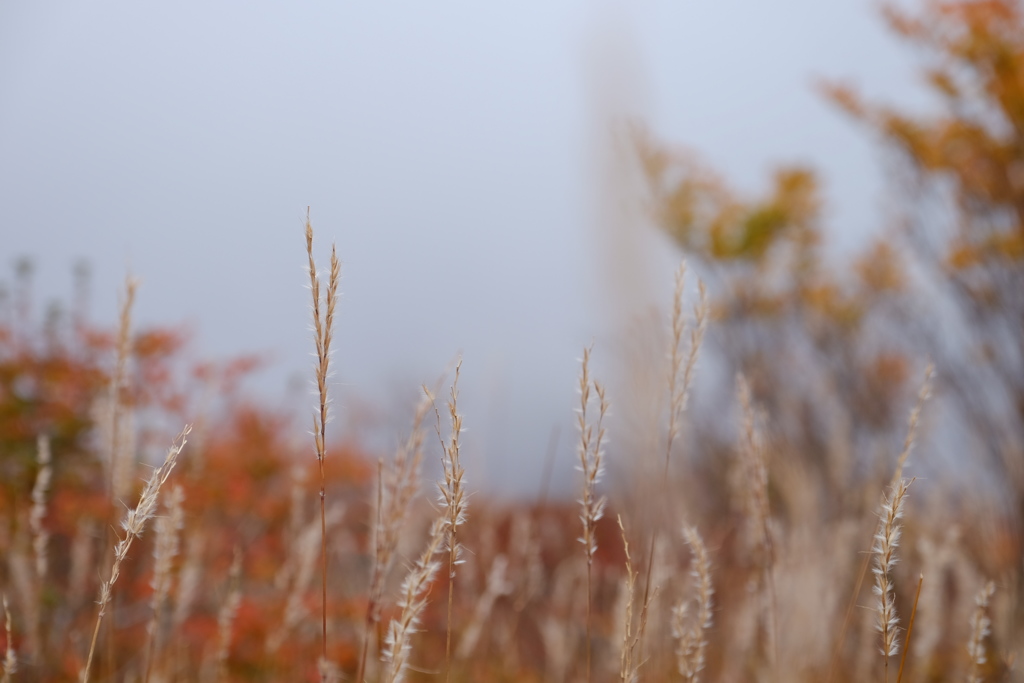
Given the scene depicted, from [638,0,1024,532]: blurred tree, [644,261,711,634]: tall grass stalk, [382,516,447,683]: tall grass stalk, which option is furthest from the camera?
[638,0,1024,532]: blurred tree

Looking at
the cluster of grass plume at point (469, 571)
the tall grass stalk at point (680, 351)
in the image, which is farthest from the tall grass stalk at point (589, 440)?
the tall grass stalk at point (680, 351)

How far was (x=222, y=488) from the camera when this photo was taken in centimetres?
412

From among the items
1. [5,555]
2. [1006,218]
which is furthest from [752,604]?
[1006,218]

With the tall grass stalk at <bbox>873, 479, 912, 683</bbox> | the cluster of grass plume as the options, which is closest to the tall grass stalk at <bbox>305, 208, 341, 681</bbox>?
the cluster of grass plume

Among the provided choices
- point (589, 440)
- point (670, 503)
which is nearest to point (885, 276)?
point (670, 503)

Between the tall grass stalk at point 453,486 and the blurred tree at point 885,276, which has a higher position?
the blurred tree at point 885,276

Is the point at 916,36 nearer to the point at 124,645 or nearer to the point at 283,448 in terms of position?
the point at 283,448

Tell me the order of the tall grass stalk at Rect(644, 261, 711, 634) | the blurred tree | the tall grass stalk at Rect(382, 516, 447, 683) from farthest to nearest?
the blurred tree, the tall grass stalk at Rect(644, 261, 711, 634), the tall grass stalk at Rect(382, 516, 447, 683)

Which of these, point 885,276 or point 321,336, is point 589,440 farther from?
point 885,276

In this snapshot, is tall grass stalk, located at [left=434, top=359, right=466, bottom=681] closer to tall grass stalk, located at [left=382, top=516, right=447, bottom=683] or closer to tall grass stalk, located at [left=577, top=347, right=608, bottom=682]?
tall grass stalk, located at [left=382, top=516, right=447, bottom=683]

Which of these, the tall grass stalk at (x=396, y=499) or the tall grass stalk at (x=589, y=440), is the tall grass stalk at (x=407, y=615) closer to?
the tall grass stalk at (x=396, y=499)

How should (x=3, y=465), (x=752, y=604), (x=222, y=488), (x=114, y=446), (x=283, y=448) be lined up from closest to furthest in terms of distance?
(x=114, y=446), (x=752, y=604), (x=3, y=465), (x=222, y=488), (x=283, y=448)

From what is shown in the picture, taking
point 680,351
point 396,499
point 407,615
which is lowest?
point 407,615

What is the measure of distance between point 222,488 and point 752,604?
3146 millimetres
